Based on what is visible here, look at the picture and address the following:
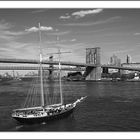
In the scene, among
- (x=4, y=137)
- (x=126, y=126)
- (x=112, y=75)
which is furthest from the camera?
(x=112, y=75)

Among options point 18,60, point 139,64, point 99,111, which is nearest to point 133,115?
point 99,111

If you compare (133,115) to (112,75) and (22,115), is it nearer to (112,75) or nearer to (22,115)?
(22,115)
